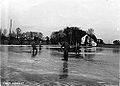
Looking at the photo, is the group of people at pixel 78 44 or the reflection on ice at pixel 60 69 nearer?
the reflection on ice at pixel 60 69

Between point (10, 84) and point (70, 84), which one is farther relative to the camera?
point (70, 84)

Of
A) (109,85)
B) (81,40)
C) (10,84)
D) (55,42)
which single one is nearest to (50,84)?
(10,84)

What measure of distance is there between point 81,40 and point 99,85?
3053 inches

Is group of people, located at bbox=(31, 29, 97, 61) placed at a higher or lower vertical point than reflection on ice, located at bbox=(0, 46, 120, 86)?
Result: higher

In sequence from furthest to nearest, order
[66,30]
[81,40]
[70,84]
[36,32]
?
[36,32] → [66,30] → [81,40] → [70,84]

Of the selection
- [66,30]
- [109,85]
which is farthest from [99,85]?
[66,30]

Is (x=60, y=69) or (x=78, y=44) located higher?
(x=78, y=44)

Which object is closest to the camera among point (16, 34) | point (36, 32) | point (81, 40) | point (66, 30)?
point (81, 40)

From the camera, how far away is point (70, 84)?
717cm

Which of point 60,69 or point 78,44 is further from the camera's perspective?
point 78,44

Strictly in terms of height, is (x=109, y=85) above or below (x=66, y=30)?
below

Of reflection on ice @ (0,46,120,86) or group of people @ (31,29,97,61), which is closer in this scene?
reflection on ice @ (0,46,120,86)

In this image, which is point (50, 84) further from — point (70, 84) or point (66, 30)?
point (66, 30)

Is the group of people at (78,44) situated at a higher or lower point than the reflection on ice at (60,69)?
higher
